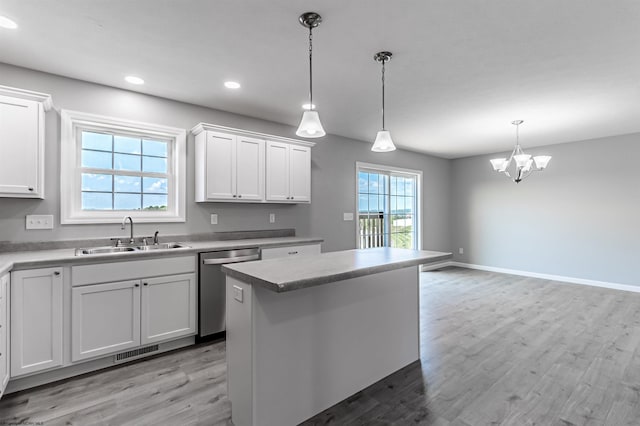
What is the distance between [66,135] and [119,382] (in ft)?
7.10

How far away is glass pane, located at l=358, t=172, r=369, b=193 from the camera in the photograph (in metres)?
5.35

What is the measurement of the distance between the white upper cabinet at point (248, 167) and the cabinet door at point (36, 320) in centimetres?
149

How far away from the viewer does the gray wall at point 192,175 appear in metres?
2.71

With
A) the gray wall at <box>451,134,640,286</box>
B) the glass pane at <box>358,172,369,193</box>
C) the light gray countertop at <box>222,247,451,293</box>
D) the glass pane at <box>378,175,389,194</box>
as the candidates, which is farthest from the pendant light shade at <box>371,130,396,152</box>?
the gray wall at <box>451,134,640,286</box>

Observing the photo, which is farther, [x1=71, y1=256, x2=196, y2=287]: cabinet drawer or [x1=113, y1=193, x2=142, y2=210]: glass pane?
[x1=113, y1=193, x2=142, y2=210]: glass pane

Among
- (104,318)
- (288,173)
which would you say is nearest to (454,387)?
(104,318)

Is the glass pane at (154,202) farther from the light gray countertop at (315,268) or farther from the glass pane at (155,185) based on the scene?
the light gray countertop at (315,268)

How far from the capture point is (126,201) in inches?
127

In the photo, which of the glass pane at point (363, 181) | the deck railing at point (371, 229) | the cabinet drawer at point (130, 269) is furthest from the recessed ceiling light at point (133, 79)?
the deck railing at point (371, 229)

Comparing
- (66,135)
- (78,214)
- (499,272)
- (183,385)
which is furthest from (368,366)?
(499,272)

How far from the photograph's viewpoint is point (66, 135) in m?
2.83

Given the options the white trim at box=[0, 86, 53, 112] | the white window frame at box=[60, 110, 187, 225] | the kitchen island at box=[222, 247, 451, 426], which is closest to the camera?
the kitchen island at box=[222, 247, 451, 426]

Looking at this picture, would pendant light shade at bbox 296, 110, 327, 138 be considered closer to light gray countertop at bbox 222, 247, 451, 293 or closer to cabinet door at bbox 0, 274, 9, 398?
light gray countertop at bbox 222, 247, 451, 293

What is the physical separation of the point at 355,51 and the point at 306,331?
2.05m
